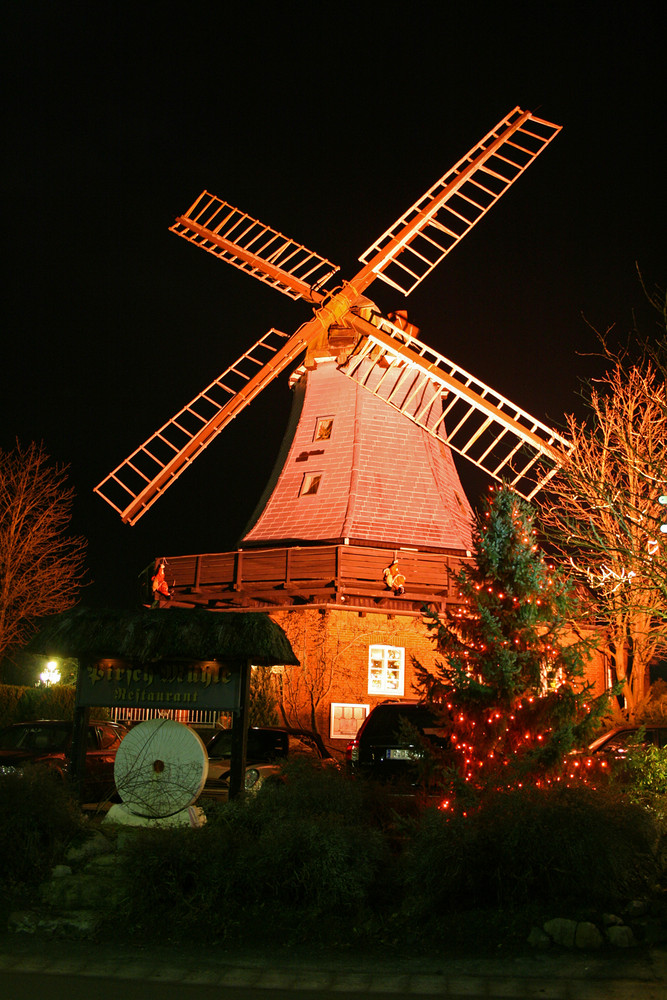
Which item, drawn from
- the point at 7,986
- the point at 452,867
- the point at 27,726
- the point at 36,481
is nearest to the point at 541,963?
the point at 452,867

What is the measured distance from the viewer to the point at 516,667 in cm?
946

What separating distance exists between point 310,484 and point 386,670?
5422 millimetres

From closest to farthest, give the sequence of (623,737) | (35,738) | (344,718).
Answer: (623,737), (35,738), (344,718)

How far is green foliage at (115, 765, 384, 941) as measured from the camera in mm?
7059

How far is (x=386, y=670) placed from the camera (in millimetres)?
20891

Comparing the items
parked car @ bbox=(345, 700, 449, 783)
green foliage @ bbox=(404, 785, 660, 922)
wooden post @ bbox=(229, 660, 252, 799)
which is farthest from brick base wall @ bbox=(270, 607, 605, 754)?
green foliage @ bbox=(404, 785, 660, 922)

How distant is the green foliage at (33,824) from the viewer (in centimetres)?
782

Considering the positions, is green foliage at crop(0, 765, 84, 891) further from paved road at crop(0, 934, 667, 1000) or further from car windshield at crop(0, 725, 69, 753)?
car windshield at crop(0, 725, 69, 753)

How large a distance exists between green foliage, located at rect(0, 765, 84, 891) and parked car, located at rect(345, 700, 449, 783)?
3.23 m

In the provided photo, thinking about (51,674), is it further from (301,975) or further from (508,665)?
(301,975)

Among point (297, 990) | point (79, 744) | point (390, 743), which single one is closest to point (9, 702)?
point (79, 744)

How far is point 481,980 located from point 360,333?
19504 mm

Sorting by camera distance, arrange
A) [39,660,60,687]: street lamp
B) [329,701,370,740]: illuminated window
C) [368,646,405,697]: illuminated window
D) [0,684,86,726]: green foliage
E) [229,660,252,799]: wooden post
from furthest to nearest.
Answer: [39,660,60,687]: street lamp → [0,684,86,726]: green foliage → [368,646,405,697]: illuminated window → [329,701,370,740]: illuminated window → [229,660,252,799]: wooden post

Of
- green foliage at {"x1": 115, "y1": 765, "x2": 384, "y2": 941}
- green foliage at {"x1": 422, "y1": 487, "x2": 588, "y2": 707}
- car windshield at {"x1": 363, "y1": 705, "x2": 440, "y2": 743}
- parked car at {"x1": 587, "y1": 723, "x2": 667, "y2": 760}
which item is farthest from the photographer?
parked car at {"x1": 587, "y1": 723, "x2": 667, "y2": 760}
